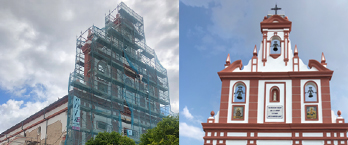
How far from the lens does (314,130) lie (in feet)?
38.4

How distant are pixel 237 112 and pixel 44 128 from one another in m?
19.6

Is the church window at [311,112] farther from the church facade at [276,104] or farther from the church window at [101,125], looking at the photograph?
the church window at [101,125]

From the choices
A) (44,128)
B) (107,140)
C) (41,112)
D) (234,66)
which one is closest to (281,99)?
(234,66)

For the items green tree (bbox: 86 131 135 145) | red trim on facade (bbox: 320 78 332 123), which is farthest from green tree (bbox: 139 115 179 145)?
red trim on facade (bbox: 320 78 332 123)

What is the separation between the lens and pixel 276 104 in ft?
40.8

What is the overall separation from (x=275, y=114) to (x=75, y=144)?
14.8 meters

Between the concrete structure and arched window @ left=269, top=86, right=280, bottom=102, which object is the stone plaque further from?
the concrete structure

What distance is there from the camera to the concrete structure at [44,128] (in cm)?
2600

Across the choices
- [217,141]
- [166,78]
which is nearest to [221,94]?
[217,141]

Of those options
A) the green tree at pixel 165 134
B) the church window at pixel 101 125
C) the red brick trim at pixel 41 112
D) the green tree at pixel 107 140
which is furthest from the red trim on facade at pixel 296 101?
the red brick trim at pixel 41 112

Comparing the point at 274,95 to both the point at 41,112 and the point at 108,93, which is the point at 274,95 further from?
the point at 41,112

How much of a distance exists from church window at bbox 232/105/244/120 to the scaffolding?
13.1 meters

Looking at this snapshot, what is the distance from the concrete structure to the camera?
85.3 feet

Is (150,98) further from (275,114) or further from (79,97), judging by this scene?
(275,114)
